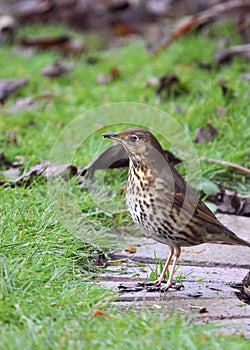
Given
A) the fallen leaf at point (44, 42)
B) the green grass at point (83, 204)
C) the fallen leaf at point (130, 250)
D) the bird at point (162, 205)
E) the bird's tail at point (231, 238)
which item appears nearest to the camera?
the green grass at point (83, 204)

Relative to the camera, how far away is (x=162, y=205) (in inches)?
158

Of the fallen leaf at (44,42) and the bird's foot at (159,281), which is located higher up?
the fallen leaf at (44,42)

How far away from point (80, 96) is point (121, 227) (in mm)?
3090

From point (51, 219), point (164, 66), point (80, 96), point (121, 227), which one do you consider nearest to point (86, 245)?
point (51, 219)

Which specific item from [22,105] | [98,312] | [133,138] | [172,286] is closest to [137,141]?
[133,138]

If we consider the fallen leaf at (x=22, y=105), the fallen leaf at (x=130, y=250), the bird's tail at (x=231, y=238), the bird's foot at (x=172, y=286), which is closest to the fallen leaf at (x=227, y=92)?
the fallen leaf at (x=22, y=105)

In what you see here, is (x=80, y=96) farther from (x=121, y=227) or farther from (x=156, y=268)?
(x=156, y=268)

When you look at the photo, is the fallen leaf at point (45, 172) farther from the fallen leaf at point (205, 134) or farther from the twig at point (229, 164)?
the fallen leaf at point (205, 134)

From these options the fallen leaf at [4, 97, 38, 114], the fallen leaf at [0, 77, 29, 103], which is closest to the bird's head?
the fallen leaf at [4, 97, 38, 114]

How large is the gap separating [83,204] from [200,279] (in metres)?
1.24

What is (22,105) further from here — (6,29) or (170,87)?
(6,29)

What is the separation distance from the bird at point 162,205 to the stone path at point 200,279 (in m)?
0.14

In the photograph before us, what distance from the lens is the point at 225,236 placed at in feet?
13.8

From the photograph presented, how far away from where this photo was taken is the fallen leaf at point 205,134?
20.1 ft
